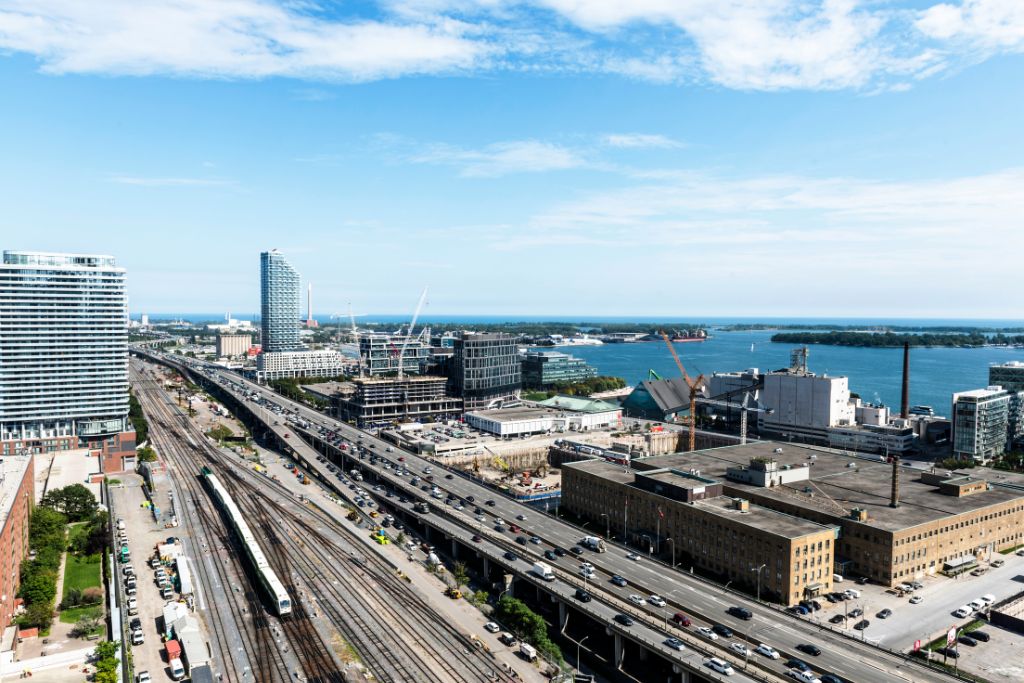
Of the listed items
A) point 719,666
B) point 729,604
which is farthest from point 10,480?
point 729,604

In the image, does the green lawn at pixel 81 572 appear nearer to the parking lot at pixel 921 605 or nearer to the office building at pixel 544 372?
the parking lot at pixel 921 605

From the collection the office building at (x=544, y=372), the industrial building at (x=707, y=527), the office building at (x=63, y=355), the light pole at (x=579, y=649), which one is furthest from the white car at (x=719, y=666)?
the office building at (x=544, y=372)

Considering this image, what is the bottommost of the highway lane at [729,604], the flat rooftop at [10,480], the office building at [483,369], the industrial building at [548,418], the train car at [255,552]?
the train car at [255,552]

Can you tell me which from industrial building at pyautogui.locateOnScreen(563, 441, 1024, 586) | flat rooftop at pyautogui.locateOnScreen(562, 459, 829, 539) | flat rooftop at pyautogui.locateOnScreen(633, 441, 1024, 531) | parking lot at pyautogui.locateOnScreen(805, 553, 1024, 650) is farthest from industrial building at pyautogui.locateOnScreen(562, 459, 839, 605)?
flat rooftop at pyautogui.locateOnScreen(633, 441, 1024, 531)

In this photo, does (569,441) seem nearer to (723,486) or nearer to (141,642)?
(723,486)

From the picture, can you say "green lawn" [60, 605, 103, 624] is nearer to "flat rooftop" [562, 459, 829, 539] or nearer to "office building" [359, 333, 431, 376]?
"flat rooftop" [562, 459, 829, 539]

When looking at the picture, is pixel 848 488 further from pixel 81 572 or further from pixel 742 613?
pixel 81 572

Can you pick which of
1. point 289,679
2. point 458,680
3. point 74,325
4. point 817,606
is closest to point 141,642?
point 289,679
